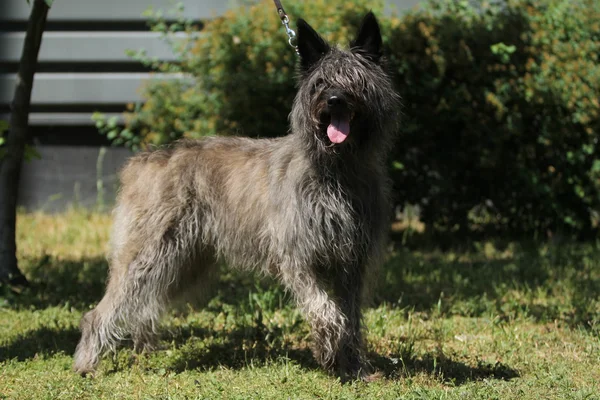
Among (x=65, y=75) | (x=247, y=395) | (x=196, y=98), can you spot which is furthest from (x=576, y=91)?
(x=65, y=75)

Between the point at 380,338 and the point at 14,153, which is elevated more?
the point at 14,153

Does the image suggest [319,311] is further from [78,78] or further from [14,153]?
[78,78]

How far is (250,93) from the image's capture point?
9.20 m

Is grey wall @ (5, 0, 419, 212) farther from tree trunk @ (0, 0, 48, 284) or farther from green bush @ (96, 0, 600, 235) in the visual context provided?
tree trunk @ (0, 0, 48, 284)

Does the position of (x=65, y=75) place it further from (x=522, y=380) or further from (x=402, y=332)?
(x=522, y=380)

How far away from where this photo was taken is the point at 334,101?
4809 mm

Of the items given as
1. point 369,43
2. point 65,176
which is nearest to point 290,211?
point 369,43

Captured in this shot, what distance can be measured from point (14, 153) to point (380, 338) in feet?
12.6

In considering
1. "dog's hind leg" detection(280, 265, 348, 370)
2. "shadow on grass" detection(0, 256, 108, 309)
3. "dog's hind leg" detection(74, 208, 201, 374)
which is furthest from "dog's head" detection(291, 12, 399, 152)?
"shadow on grass" detection(0, 256, 108, 309)

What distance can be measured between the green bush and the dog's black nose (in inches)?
167

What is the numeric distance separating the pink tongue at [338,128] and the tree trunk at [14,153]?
3.69 m

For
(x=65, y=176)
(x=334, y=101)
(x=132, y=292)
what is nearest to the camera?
(x=334, y=101)

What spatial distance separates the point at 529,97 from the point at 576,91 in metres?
0.52

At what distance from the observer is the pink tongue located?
15.8ft
